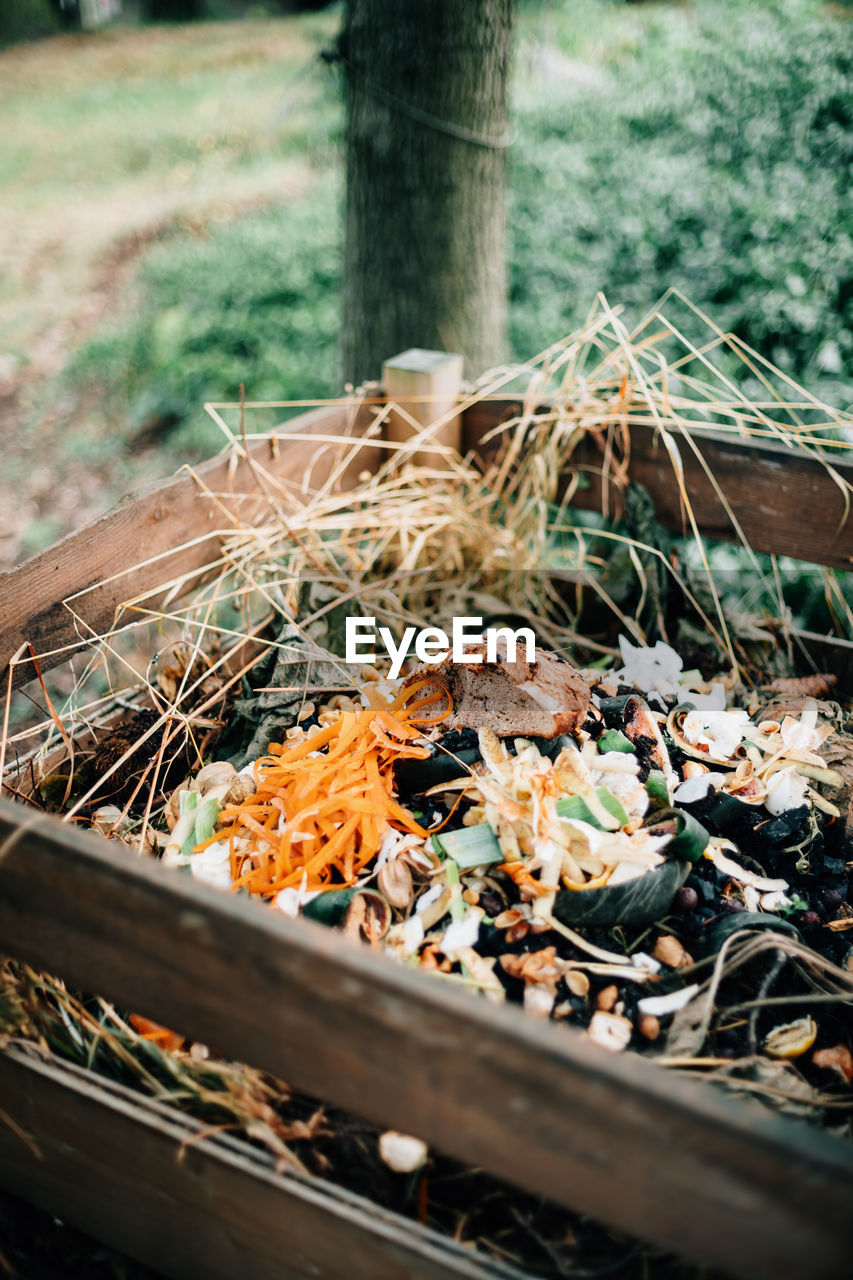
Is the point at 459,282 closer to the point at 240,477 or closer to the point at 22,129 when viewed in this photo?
the point at 240,477

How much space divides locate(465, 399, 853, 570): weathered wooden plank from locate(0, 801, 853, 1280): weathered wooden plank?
1.62 metres

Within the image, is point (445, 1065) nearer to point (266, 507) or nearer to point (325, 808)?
point (325, 808)

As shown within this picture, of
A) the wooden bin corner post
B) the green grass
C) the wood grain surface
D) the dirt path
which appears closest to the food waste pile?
the wood grain surface

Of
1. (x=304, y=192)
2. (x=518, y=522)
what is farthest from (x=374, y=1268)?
(x=304, y=192)

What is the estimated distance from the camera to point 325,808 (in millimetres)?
1415

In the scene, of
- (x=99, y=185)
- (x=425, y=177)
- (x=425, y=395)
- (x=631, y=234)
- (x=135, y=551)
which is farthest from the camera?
(x=99, y=185)

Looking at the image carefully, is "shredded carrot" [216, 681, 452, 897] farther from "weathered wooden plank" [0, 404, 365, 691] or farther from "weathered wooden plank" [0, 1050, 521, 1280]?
"weathered wooden plank" [0, 404, 365, 691]

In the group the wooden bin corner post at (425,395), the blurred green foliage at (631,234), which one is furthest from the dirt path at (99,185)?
the wooden bin corner post at (425,395)

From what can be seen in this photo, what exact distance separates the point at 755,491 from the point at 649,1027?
4.57 feet

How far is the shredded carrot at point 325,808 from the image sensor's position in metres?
1.41

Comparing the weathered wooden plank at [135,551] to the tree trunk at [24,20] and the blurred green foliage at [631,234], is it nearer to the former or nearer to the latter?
the blurred green foliage at [631,234]

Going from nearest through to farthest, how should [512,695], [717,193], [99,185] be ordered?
[512,695] → [717,193] → [99,185]

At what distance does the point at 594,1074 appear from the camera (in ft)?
2.53

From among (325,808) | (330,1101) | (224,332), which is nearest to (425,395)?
(325,808)
